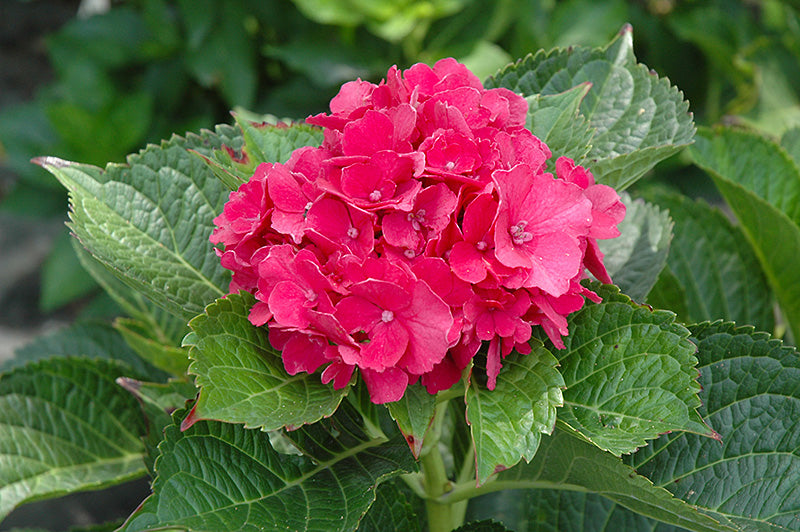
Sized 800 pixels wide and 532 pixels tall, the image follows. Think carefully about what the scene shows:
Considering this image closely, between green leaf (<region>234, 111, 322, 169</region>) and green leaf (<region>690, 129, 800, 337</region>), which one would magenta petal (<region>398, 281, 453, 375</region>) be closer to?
green leaf (<region>234, 111, 322, 169</region>)

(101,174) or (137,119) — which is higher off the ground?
(101,174)

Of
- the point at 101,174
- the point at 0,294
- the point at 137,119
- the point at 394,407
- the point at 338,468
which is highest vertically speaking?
the point at 101,174

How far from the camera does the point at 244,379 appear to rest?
0.73 m

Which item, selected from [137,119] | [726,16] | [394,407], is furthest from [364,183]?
[726,16]

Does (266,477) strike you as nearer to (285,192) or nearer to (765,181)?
(285,192)

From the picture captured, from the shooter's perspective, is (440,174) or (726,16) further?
(726,16)

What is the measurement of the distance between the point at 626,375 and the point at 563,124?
297 millimetres

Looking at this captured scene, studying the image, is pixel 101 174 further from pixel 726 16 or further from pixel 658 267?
pixel 726 16

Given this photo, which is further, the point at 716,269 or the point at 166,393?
the point at 716,269

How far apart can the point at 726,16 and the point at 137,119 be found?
1989mm

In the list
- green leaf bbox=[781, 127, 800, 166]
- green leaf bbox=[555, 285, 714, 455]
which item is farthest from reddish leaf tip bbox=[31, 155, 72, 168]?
green leaf bbox=[781, 127, 800, 166]

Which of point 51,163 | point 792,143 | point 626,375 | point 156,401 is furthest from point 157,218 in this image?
point 792,143

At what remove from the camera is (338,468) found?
85 cm

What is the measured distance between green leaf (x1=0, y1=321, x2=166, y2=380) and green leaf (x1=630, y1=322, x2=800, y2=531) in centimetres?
90
